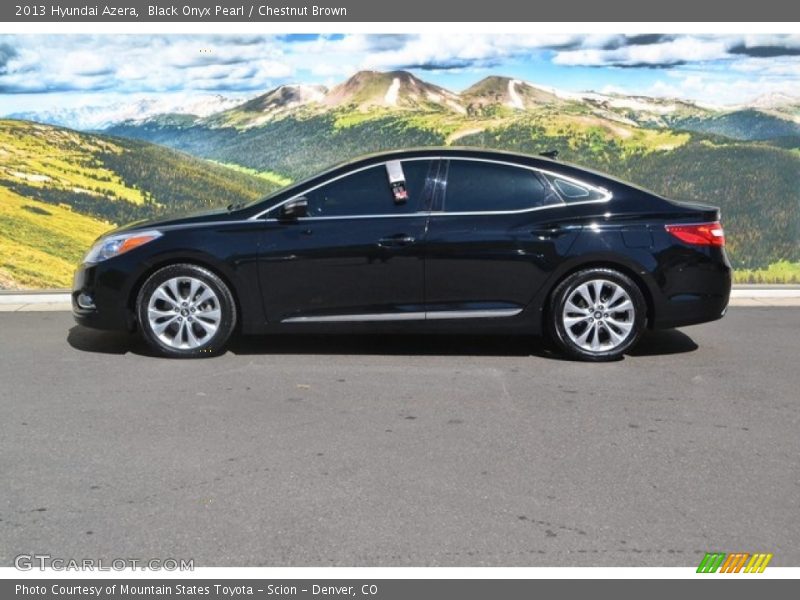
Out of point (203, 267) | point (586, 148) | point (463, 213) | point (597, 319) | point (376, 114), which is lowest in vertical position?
point (597, 319)

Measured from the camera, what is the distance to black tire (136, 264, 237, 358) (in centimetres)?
762

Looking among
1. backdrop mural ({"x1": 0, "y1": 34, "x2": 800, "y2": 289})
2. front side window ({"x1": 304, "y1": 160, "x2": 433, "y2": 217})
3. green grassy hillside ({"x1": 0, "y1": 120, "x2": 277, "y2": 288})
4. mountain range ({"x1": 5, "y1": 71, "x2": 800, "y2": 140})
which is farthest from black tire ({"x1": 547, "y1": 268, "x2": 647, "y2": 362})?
green grassy hillside ({"x1": 0, "y1": 120, "x2": 277, "y2": 288})

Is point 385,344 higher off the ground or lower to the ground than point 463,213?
lower

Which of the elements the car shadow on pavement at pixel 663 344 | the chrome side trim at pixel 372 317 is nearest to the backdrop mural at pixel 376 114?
the car shadow on pavement at pixel 663 344

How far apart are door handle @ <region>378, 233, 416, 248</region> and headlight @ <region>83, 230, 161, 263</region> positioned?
63.3 inches

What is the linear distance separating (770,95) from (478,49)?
3.20 metres

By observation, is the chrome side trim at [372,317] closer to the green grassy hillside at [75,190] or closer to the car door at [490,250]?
the car door at [490,250]

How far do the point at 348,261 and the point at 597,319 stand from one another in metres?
1.80

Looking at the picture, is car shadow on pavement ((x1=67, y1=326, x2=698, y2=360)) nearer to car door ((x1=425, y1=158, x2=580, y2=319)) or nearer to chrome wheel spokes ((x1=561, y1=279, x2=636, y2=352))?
chrome wheel spokes ((x1=561, y1=279, x2=636, y2=352))

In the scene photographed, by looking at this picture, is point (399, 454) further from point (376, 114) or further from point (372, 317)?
point (376, 114)

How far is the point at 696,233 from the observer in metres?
7.60

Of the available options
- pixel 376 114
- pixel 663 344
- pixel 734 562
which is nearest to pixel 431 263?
pixel 663 344

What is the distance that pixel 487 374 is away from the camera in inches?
286

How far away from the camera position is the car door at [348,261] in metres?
7.56
